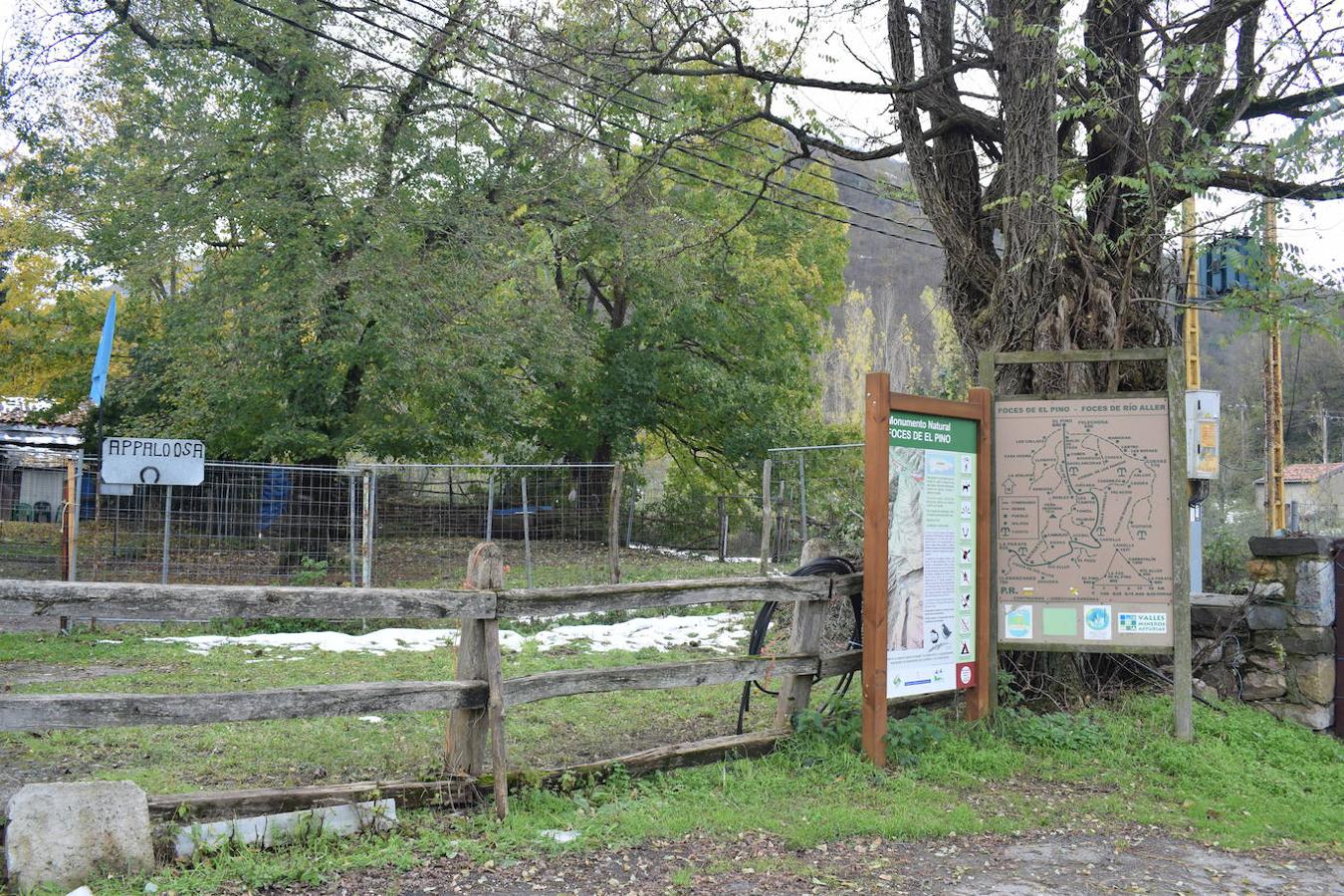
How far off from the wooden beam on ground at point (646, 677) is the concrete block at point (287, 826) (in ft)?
2.57

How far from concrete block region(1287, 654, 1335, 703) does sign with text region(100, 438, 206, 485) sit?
434 inches

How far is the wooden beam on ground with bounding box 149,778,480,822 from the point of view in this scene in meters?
4.30

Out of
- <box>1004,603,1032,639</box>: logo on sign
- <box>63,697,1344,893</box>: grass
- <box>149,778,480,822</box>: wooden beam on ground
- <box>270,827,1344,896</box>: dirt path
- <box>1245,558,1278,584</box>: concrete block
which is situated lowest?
<box>270,827,1344,896</box>: dirt path

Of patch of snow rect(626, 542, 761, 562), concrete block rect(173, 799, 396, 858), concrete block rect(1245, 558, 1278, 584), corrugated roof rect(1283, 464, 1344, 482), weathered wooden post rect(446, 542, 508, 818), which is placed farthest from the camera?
corrugated roof rect(1283, 464, 1344, 482)

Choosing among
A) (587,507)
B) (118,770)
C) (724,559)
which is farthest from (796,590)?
(724,559)

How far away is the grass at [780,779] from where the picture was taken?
4.72 meters

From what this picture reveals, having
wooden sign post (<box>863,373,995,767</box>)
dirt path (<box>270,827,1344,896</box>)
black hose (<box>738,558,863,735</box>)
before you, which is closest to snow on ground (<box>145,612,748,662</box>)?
black hose (<box>738,558,863,735</box>)

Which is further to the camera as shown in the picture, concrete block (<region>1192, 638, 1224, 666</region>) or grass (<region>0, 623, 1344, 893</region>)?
concrete block (<region>1192, 638, 1224, 666</region>)

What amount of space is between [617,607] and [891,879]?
1.96 meters

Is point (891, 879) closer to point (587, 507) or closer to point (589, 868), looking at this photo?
point (589, 868)

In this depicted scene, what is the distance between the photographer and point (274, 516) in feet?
43.0

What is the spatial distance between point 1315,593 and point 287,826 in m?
6.65

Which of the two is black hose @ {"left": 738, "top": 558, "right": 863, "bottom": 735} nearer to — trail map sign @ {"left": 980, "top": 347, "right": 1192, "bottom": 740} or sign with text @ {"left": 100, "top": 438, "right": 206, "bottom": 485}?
trail map sign @ {"left": 980, "top": 347, "right": 1192, "bottom": 740}

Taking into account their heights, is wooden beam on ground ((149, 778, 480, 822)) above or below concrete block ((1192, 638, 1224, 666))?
below
